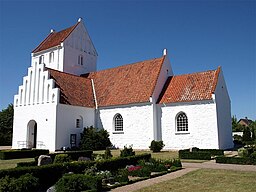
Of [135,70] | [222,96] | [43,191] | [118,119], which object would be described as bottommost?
[43,191]

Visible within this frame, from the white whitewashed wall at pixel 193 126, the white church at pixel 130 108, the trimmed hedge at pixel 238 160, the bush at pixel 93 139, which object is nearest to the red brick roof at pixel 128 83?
the white church at pixel 130 108

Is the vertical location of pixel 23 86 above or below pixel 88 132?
above

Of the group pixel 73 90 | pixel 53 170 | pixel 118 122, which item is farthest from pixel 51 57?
pixel 53 170

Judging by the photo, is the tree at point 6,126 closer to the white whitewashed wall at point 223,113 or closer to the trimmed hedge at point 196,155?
the trimmed hedge at point 196,155

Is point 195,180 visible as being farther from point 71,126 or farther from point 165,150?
point 71,126

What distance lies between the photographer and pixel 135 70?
30.3 m

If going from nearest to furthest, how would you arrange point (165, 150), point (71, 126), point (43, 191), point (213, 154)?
point (43, 191), point (213, 154), point (165, 150), point (71, 126)

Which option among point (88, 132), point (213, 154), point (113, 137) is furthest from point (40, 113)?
point (213, 154)

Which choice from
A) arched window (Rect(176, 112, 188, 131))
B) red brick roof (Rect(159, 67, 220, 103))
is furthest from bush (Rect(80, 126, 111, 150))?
arched window (Rect(176, 112, 188, 131))

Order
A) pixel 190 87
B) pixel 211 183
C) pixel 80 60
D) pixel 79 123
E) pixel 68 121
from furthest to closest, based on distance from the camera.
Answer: pixel 80 60, pixel 79 123, pixel 68 121, pixel 190 87, pixel 211 183

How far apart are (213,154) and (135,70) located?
14.3 metres

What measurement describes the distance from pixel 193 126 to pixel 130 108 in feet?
22.7

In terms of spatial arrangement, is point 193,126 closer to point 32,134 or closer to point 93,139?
point 93,139

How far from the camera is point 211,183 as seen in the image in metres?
10.2
